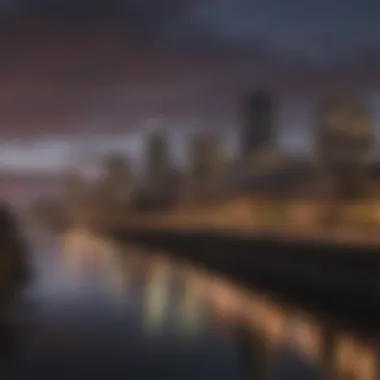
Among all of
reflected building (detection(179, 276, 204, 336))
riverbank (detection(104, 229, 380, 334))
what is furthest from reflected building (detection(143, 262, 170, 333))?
riverbank (detection(104, 229, 380, 334))

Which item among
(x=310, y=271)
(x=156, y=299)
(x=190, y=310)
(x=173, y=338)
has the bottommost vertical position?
(x=156, y=299)

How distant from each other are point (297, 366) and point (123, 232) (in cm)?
7912

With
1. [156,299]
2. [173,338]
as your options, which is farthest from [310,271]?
[173,338]

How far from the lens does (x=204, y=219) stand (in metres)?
58.5

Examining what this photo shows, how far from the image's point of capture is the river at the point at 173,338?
15.8m

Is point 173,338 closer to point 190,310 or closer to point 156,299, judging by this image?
point 190,310

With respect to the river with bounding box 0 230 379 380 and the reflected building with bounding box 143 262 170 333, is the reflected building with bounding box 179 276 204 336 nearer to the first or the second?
the river with bounding box 0 230 379 380

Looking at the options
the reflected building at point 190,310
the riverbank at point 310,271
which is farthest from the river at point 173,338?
the riverbank at point 310,271

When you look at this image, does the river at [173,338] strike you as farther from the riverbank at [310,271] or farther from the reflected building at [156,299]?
the riverbank at [310,271]

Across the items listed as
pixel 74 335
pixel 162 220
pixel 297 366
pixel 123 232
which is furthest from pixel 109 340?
pixel 123 232

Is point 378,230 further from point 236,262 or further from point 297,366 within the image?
point 297,366

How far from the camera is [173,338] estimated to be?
818 inches

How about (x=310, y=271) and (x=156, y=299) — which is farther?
(x=156, y=299)

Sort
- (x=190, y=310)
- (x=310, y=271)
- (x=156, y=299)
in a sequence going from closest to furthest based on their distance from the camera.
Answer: (x=190, y=310)
(x=310, y=271)
(x=156, y=299)
